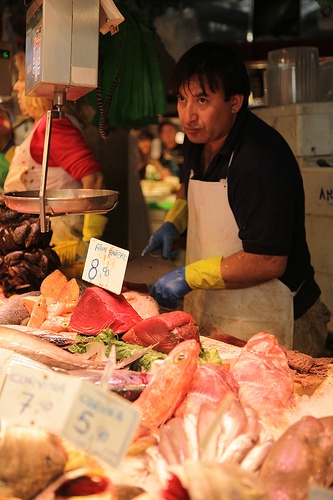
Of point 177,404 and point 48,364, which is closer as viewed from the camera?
point 177,404

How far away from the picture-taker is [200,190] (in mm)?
4125

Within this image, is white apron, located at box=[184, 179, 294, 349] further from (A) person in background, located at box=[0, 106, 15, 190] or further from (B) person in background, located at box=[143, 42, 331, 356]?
(A) person in background, located at box=[0, 106, 15, 190]

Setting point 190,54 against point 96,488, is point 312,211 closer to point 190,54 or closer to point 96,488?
point 190,54

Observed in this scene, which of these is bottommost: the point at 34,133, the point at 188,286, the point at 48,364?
the point at 48,364

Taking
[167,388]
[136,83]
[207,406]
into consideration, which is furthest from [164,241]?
[207,406]

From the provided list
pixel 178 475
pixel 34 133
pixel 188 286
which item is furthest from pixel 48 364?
pixel 34 133

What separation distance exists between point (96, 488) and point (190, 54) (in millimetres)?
2759

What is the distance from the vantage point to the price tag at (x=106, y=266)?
289 cm

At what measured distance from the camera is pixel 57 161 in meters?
5.35

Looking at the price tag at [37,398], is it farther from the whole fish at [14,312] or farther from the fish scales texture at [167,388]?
the whole fish at [14,312]

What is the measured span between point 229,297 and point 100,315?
135 cm

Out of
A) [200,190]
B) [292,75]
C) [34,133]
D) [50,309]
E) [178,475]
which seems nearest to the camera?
[178,475]

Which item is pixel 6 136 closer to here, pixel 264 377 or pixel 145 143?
pixel 264 377

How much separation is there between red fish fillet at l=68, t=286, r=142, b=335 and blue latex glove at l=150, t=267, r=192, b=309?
650mm
